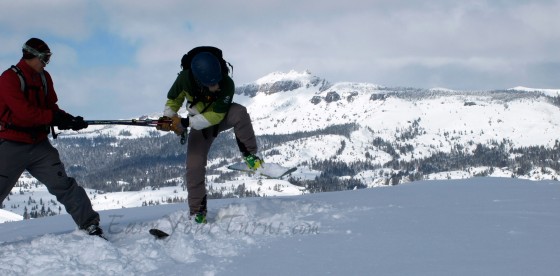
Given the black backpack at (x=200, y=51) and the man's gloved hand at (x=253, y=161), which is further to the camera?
the man's gloved hand at (x=253, y=161)

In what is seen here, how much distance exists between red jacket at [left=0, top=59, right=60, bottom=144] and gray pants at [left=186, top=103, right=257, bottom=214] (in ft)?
6.67

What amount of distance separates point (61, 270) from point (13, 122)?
92.7 inches

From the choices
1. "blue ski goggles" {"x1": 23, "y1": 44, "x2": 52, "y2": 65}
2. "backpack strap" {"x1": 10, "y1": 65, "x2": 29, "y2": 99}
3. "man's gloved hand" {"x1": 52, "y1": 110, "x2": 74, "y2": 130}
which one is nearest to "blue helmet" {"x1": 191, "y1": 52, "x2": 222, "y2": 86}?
"man's gloved hand" {"x1": 52, "y1": 110, "x2": 74, "y2": 130}

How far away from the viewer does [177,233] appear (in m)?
5.57

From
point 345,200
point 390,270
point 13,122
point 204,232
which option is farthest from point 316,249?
point 13,122

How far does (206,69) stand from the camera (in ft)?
21.1

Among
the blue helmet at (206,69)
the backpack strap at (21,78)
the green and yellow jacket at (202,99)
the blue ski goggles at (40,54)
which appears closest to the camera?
the backpack strap at (21,78)

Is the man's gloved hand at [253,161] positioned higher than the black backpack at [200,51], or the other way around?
the black backpack at [200,51]

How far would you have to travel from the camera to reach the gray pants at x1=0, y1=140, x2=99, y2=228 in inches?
225

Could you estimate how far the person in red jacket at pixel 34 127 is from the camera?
5.61 metres

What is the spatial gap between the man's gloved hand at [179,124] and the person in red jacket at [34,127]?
4.09ft

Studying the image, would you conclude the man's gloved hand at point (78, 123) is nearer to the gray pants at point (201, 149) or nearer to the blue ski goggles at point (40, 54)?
the blue ski goggles at point (40, 54)

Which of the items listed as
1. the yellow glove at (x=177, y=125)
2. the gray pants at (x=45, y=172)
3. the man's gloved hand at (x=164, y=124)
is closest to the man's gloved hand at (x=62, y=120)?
the gray pants at (x=45, y=172)

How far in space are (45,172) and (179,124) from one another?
1918 mm
